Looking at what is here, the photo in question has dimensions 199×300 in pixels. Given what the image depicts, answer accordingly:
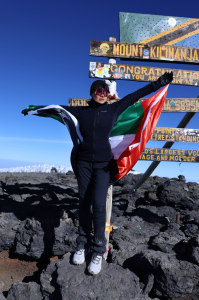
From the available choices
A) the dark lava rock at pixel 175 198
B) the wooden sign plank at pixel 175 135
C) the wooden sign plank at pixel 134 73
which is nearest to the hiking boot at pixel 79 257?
the wooden sign plank at pixel 175 135

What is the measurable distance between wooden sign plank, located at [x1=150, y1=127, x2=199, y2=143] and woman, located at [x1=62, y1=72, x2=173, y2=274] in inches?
116

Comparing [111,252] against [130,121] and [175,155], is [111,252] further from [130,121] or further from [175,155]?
[175,155]

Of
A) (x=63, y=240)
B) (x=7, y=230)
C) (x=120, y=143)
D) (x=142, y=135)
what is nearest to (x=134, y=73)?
(x=142, y=135)

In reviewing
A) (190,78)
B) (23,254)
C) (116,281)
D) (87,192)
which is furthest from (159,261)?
(190,78)

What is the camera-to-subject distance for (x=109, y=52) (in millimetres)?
5637

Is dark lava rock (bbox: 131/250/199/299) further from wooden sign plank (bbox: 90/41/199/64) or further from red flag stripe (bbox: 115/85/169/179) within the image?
wooden sign plank (bbox: 90/41/199/64)

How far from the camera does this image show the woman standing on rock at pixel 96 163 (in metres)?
3.19

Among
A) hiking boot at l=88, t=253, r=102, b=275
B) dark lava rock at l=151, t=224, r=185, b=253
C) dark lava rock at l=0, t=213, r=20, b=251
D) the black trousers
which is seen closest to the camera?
hiking boot at l=88, t=253, r=102, b=275

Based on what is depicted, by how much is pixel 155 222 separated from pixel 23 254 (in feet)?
12.2

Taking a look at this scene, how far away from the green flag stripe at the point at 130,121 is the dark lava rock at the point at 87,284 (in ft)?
7.40

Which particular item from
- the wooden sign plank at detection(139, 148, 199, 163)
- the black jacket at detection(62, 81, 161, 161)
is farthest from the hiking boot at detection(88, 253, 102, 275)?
the wooden sign plank at detection(139, 148, 199, 163)

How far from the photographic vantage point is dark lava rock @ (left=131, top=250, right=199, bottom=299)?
338cm

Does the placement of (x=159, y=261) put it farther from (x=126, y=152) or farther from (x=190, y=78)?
(x=190, y=78)

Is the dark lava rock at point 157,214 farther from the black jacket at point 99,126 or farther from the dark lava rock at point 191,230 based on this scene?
the black jacket at point 99,126
